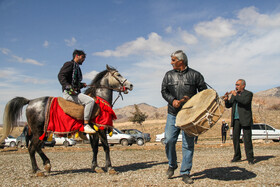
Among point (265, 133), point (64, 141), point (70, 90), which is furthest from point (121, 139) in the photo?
point (70, 90)

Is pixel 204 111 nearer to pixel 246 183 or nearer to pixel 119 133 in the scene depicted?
pixel 246 183

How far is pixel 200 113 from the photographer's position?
4617 mm

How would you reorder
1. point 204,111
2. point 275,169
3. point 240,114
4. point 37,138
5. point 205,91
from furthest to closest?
point 240,114 < point 37,138 < point 275,169 < point 205,91 < point 204,111

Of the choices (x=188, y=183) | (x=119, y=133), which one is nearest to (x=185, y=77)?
(x=188, y=183)

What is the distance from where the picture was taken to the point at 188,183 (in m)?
4.91

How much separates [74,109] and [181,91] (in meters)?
2.99

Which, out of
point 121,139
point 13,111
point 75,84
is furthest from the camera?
point 121,139

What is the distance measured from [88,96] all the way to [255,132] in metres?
21.3

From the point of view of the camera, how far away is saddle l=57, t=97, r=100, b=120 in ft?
21.6

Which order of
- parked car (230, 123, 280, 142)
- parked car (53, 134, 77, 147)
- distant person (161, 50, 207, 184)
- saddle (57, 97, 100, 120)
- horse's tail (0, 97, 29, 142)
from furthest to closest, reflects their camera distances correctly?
parked car (53, 134, 77, 147) → parked car (230, 123, 280, 142) → horse's tail (0, 97, 29, 142) → saddle (57, 97, 100, 120) → distant person (161, 50, 207, 184)

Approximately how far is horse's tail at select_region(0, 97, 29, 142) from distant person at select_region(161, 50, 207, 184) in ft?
13.6

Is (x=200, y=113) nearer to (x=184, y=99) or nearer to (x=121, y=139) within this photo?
(x=184, y=99)

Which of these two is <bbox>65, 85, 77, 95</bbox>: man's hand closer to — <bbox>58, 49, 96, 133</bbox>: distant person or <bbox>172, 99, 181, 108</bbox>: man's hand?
<bbox>58, 49, 96, 133</bbox>: distant person

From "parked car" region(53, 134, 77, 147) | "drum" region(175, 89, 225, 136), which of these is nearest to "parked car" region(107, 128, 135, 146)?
"parked car" region(53, 134, 77, 147)
